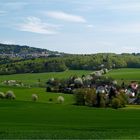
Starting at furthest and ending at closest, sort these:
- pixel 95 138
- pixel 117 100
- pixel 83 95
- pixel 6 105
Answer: pixel 83 95
pixel 117 100
pixel 6 105
pixel 95 138

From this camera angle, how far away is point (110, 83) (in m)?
98.0

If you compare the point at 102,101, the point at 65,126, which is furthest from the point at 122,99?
→ the point at 65,126

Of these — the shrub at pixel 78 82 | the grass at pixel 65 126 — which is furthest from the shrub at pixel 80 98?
the shrub at pixel 78 82

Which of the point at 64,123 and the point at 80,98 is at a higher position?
the point at 64,123

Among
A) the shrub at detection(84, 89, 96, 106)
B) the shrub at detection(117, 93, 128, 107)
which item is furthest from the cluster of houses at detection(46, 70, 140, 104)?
the shrub at detection(84, 89, 96, 106)

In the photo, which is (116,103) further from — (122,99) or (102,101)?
(102,101)

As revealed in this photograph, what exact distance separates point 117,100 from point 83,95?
649 centimetres

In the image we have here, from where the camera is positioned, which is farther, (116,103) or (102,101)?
(102,101)

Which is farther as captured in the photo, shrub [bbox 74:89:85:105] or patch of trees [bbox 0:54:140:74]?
patch of trees [bbox 0:54:140:74]

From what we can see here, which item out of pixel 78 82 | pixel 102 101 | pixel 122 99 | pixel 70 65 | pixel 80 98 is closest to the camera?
pixel 102 101

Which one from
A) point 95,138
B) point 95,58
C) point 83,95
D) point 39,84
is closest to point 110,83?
point 39,84

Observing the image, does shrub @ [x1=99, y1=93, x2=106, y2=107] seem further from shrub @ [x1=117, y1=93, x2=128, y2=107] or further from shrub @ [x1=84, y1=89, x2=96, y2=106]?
shrub @ [x1=117, y1=93, x2=128, y2=107]

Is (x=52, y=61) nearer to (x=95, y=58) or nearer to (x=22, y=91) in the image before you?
(x=95, y=58)

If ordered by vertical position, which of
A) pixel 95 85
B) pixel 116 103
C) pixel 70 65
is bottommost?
pixel 116 103
